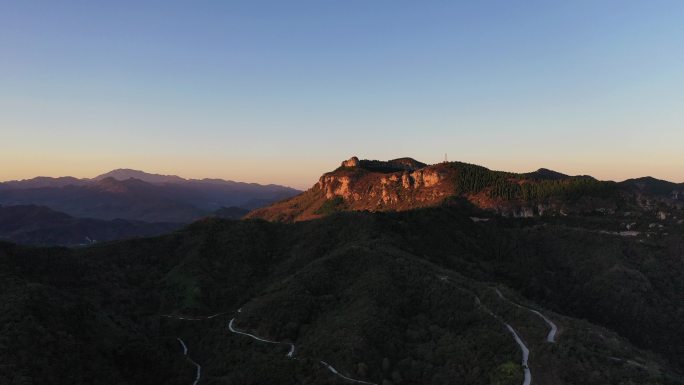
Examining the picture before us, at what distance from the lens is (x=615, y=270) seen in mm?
145875

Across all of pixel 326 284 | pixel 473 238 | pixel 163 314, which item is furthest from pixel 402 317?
pixel 473 238

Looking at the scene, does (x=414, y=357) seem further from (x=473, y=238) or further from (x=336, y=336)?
(x=473, y=238)

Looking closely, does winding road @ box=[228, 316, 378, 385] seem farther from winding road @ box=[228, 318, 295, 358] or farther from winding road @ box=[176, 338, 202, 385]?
winding road @ box=[176, 338, 202, 385]

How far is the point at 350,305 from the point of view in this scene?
94312 millimetres

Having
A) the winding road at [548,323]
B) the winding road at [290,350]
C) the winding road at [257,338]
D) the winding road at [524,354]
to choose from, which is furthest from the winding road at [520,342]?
the winding road at [257,338]

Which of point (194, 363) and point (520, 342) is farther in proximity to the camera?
point (194, 363)

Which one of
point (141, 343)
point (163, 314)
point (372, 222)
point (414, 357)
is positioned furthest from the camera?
point (372, 222)

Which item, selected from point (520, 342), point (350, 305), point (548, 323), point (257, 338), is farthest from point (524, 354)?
point (257, 338)

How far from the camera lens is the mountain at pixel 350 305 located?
69.3 m

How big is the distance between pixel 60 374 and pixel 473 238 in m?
144

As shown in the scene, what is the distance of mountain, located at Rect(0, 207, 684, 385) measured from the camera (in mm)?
69312

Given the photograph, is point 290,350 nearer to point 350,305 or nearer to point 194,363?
point 350,305

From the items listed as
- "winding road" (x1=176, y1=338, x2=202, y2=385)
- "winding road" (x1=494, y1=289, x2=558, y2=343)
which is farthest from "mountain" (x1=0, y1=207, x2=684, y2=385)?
"winding road" (x1=176, y1=338, x2=202, y2=385)

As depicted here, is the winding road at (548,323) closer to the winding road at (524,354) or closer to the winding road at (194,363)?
the winding road at (524,354)
